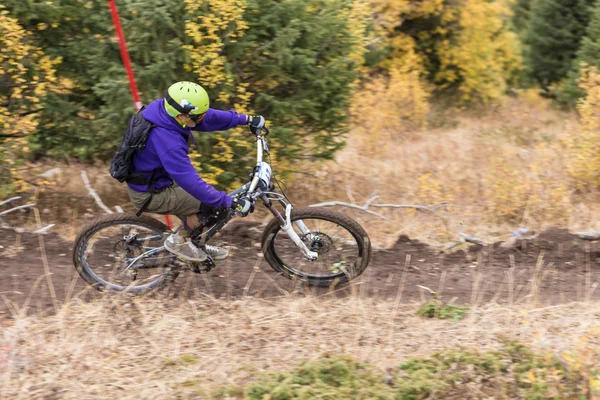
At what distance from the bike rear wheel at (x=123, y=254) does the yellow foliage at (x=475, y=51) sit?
650 inches

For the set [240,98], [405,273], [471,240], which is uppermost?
[240,98]

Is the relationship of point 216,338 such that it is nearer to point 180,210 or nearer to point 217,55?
point 180,210

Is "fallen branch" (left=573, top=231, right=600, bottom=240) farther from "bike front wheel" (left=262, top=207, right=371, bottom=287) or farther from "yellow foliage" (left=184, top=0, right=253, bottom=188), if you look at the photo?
"yellow foliage" (left=184, top=0, right=253, bottom=188)

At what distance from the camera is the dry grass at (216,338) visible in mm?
4445

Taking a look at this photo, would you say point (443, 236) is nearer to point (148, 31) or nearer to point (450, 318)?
point (450, 318)

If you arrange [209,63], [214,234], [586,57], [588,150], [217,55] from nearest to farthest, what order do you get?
[214,234]
[217,55]
[209,63]
[588,150]
[586,57]

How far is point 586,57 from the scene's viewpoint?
17.1 meters

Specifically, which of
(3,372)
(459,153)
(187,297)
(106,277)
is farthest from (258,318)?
(459,153)

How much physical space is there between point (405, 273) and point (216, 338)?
7.37 feet

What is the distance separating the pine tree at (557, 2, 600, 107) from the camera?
55.2 feet

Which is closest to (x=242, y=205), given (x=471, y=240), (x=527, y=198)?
(x=471, y=240)

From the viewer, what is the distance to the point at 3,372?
4465mm

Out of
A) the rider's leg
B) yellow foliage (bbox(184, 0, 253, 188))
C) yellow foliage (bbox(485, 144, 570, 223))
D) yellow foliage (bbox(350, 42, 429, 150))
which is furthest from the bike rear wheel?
yellow foliage (bbox(350, 42, 429, 150))

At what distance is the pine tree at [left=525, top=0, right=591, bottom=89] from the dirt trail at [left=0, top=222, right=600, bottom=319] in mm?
15352
